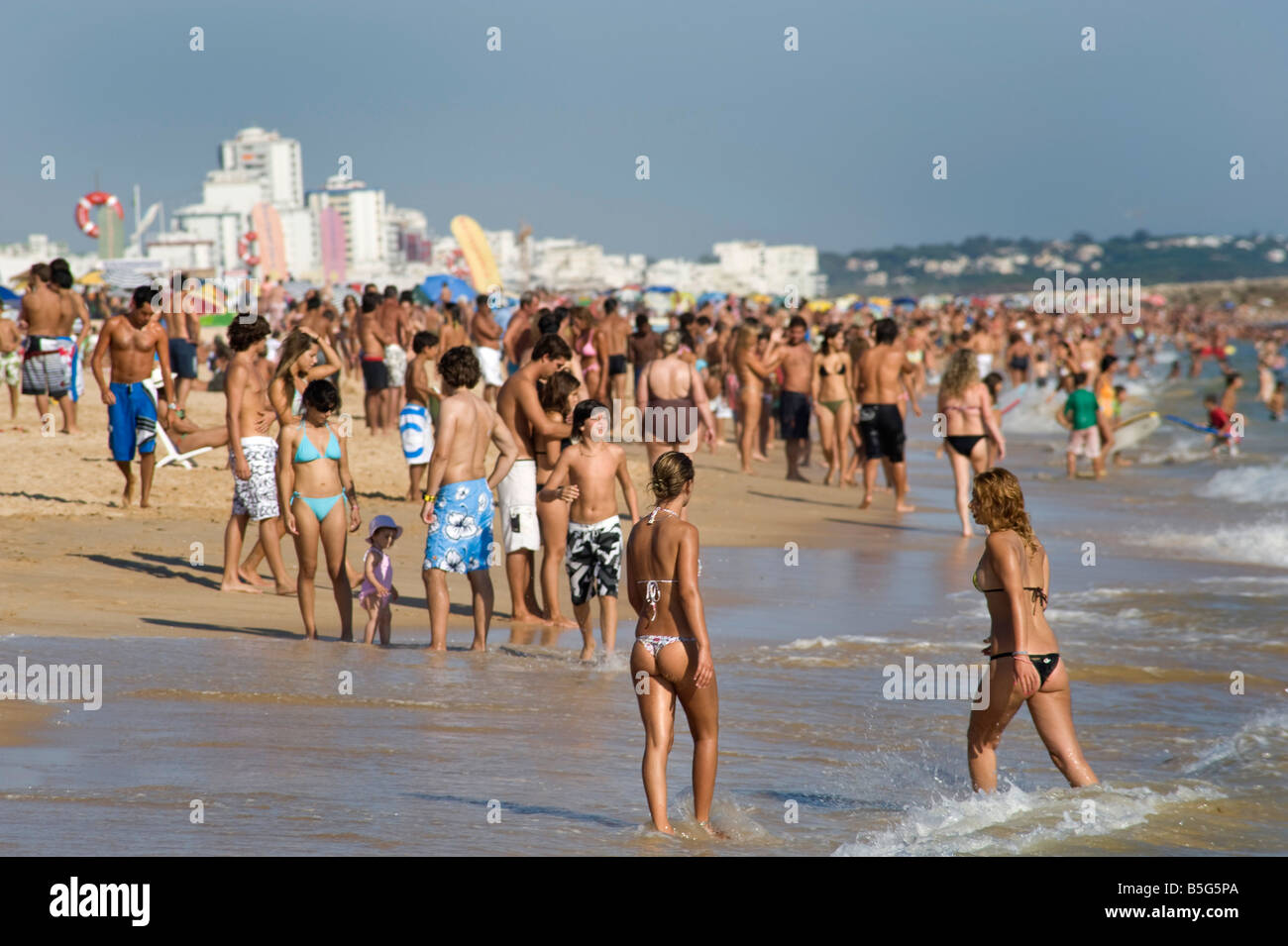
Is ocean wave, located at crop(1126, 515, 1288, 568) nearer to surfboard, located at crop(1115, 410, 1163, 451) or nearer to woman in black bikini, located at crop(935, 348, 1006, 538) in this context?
woman in black bikini, located at crop(935, 348, 1006, 538)

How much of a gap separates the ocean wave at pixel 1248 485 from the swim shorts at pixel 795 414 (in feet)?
14.3

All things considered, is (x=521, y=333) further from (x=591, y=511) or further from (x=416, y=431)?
(x=591, y=511)

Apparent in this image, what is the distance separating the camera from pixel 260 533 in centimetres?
805

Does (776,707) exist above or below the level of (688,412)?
below

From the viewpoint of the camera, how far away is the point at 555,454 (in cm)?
775

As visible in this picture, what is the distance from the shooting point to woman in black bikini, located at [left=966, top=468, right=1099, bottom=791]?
472cm

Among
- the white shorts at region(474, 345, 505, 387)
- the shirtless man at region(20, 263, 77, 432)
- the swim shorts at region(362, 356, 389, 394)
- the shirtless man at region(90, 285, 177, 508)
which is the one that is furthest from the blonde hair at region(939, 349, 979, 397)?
the shirtless man at region(20, 263, 77, 432)

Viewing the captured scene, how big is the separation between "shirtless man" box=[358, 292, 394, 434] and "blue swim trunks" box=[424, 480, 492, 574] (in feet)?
26.6

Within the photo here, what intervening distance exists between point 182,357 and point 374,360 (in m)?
2.01
